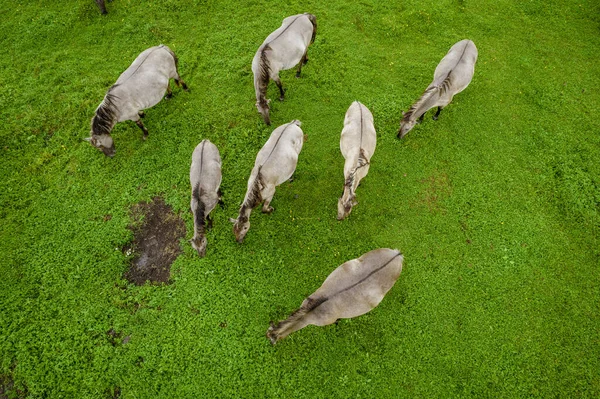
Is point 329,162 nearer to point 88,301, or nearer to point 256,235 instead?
point 256,235

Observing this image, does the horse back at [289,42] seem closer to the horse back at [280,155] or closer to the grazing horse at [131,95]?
the horse back at [280,155]

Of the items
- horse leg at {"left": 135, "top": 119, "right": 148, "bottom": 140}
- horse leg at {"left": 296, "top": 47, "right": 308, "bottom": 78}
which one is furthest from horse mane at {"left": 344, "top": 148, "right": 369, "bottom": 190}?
horse leg at {"left": 135, "top": 119, "right": 148, "bottom": 140}

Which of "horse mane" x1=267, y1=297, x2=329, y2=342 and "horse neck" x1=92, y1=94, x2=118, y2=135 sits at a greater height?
"horse neck" x1=92, y1=94, x2=118, y2=135

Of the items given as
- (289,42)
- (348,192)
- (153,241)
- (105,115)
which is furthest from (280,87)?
(153,241)

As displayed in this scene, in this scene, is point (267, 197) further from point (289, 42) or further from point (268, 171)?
point (289, 42)

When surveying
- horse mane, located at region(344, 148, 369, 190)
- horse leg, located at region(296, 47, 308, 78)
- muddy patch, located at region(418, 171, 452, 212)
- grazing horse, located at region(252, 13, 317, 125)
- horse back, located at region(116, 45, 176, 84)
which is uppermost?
horse back, located at region(116, 45, 176, 84)

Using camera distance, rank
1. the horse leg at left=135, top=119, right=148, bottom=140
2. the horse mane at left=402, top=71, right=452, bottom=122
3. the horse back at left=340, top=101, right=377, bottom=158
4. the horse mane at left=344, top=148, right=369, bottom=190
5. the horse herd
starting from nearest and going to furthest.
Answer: the horse herd < the horse mane at left=344, top=148, right=369, bottom=190 < the horse back at left=340, top=101, right=377, bottom=158 < the horse mane at left=402, top=71, right=452, bottom=122 < the horse leg at left=135, top=119, right=148, bottom=140

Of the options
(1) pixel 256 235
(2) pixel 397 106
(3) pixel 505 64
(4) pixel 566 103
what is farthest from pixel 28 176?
(4) pixel 566 103

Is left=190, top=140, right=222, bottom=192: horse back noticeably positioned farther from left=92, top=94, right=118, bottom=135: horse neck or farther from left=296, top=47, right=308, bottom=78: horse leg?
left=296, top=47, right=308, bottom=78: horse leg
